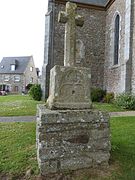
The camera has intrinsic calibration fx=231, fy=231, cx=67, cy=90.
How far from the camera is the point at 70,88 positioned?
432 cm

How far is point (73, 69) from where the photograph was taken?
432cm

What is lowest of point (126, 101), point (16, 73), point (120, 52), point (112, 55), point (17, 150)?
point (17, 150)

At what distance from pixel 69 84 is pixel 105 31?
16.6 metres

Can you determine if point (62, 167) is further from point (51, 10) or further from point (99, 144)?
point (51, 10)

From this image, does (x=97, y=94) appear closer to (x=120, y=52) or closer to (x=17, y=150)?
(x=120, y=52)

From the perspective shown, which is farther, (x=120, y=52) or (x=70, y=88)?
(x=120, y=52)

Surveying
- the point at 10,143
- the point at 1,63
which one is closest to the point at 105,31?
the point at 10,143

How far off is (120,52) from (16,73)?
42.1 m

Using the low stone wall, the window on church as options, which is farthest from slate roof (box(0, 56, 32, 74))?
the low stone wall

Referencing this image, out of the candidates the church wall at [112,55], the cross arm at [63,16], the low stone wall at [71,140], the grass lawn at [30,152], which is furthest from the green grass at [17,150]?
the church wall at [112,55]

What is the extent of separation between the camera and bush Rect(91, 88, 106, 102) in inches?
704

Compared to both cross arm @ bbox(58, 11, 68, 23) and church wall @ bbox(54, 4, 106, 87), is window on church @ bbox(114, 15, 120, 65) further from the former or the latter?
cross arm @ bbox(58, 11, 68, 23)

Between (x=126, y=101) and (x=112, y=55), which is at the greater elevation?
(x=112, y=55)

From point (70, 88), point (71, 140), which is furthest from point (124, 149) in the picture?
point (70, 88)
